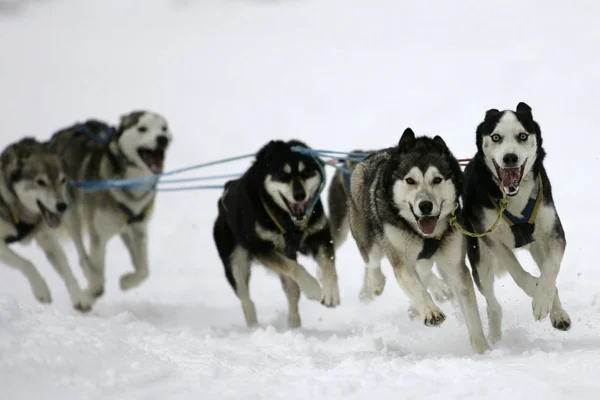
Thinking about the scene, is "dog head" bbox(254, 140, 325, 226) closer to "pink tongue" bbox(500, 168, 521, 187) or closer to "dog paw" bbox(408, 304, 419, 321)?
"dog paw" bbox(408, 304, 419, 321)

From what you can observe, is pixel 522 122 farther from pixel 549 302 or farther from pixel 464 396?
pixel 464 396

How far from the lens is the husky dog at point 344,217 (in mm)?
4656

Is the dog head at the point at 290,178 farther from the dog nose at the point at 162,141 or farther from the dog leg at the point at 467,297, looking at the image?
the dog nose at the point at 162,141

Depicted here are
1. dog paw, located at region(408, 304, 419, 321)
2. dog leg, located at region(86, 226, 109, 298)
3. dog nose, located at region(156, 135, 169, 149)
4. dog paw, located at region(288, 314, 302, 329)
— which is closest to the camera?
dog paw, located at region(408, 304, 419, 321)

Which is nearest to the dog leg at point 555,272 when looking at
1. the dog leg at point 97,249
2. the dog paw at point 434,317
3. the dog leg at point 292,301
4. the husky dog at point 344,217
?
the dog paw at point 434,317

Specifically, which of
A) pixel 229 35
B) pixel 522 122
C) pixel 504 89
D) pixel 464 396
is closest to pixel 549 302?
pixel 522 122

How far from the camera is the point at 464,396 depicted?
2.57 m

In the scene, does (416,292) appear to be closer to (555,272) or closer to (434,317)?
(434,317)

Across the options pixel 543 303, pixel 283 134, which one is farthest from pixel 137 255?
pixel 283 134

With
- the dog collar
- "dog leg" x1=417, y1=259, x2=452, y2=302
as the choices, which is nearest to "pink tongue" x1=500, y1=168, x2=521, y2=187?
the dog collar

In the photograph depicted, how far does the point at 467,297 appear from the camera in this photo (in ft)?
12.3

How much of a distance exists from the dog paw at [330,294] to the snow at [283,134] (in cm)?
20

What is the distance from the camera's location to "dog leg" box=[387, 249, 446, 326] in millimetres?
3537

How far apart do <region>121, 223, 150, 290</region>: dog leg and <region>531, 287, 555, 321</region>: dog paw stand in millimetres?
3379
